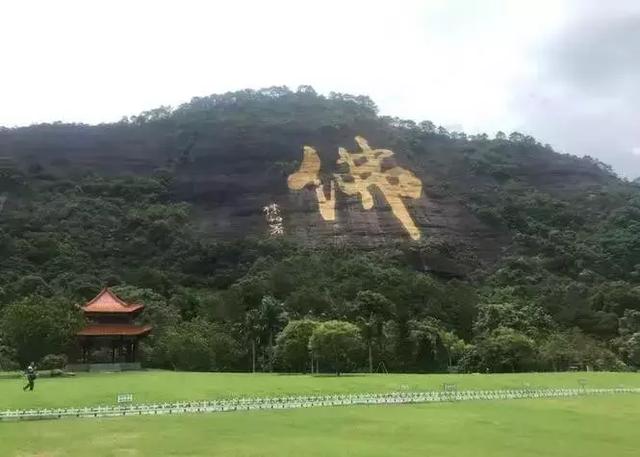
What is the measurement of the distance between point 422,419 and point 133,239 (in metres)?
75.0

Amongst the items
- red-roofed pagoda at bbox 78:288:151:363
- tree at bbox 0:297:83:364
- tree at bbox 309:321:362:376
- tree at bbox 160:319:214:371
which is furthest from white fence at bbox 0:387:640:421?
red-roofed pagoda at bbox 78:288:151:363

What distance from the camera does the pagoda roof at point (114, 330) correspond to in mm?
46844

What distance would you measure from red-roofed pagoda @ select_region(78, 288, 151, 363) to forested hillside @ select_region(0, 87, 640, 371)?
4.77 feet

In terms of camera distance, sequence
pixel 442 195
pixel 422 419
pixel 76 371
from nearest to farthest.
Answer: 1. pixel 422 419
2. pixel 76 371
3. pixel 442 195

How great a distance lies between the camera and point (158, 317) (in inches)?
2197

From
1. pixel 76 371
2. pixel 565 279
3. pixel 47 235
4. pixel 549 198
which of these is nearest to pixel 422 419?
pixel 76 371

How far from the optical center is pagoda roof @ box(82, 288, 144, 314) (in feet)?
158

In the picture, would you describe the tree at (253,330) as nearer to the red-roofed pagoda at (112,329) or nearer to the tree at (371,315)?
the red-roofed pagoda at (112,329)

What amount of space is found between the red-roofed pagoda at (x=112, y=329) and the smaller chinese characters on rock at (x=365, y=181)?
43.5 meters

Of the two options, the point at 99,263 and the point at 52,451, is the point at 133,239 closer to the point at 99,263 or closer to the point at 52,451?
the point at 99,263

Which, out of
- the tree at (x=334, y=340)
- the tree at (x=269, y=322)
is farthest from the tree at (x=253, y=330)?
the tree at (x=334, y=340)

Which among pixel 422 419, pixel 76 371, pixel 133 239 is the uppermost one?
pixel 133 239

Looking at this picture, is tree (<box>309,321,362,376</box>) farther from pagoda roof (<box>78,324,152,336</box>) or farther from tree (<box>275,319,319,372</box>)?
pagoda roof (<box>78,324,152,336</box>)

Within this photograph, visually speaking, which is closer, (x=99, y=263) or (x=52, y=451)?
(x=52, y=451)
